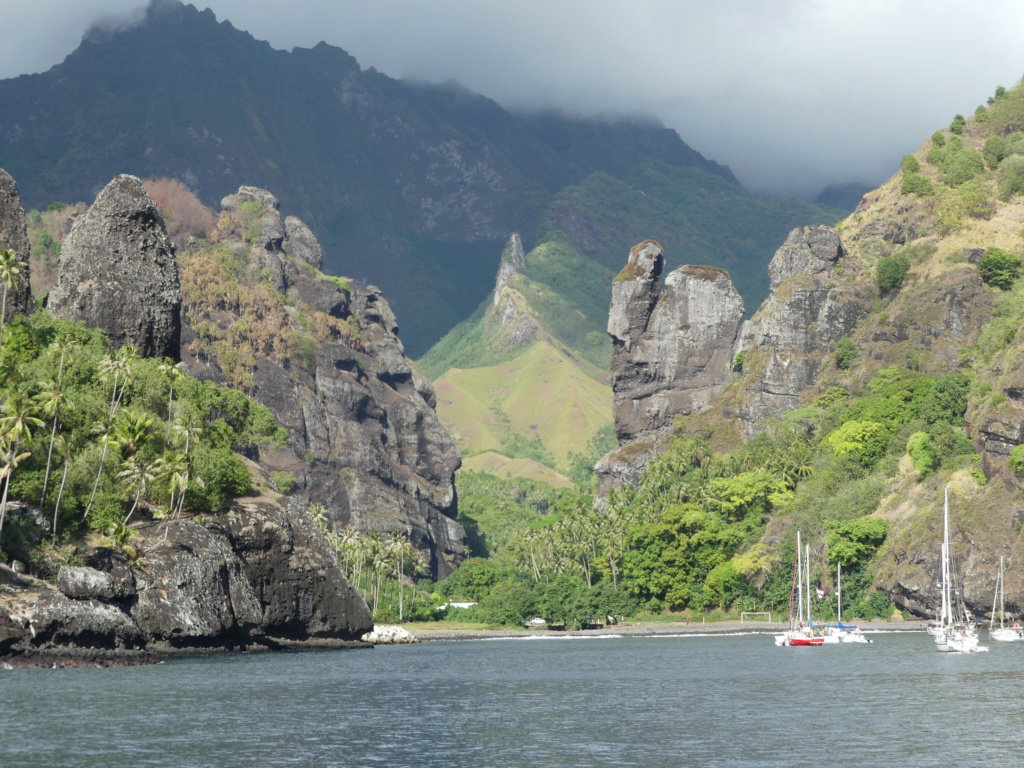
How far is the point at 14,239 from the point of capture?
15038 centimetres

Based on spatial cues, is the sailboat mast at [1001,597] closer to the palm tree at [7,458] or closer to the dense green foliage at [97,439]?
the dense green foliage at [97,439]

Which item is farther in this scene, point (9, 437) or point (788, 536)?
point (788, 536)

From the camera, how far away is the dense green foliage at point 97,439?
365ft

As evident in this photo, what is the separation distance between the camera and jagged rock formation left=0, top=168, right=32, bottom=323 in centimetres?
14600

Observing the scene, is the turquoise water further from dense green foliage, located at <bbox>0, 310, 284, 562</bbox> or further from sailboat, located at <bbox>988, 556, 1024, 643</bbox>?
sailboat, located at <bbox>988, 556, 1024, 643</bbox>

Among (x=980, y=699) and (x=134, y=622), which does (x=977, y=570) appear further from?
(x=134, y=622)

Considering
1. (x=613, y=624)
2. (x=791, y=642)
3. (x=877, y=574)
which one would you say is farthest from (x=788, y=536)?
(x=791, y=642)

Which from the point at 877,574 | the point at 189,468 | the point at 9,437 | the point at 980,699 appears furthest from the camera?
the point at 877,574

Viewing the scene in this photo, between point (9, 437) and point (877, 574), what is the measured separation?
122171mm

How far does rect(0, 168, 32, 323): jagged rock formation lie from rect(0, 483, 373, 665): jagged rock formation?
37.5 m

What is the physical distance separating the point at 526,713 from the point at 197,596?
51.2 meters

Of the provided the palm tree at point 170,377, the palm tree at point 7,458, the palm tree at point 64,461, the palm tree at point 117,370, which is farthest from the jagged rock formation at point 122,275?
the palm tree at point 7,458

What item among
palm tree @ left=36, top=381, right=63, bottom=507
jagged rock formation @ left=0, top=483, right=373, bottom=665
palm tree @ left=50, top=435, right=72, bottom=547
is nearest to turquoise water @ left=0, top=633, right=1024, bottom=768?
jagged rock formation @ left=0, top=483, right=373, bottom=665

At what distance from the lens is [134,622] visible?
4498 inches
